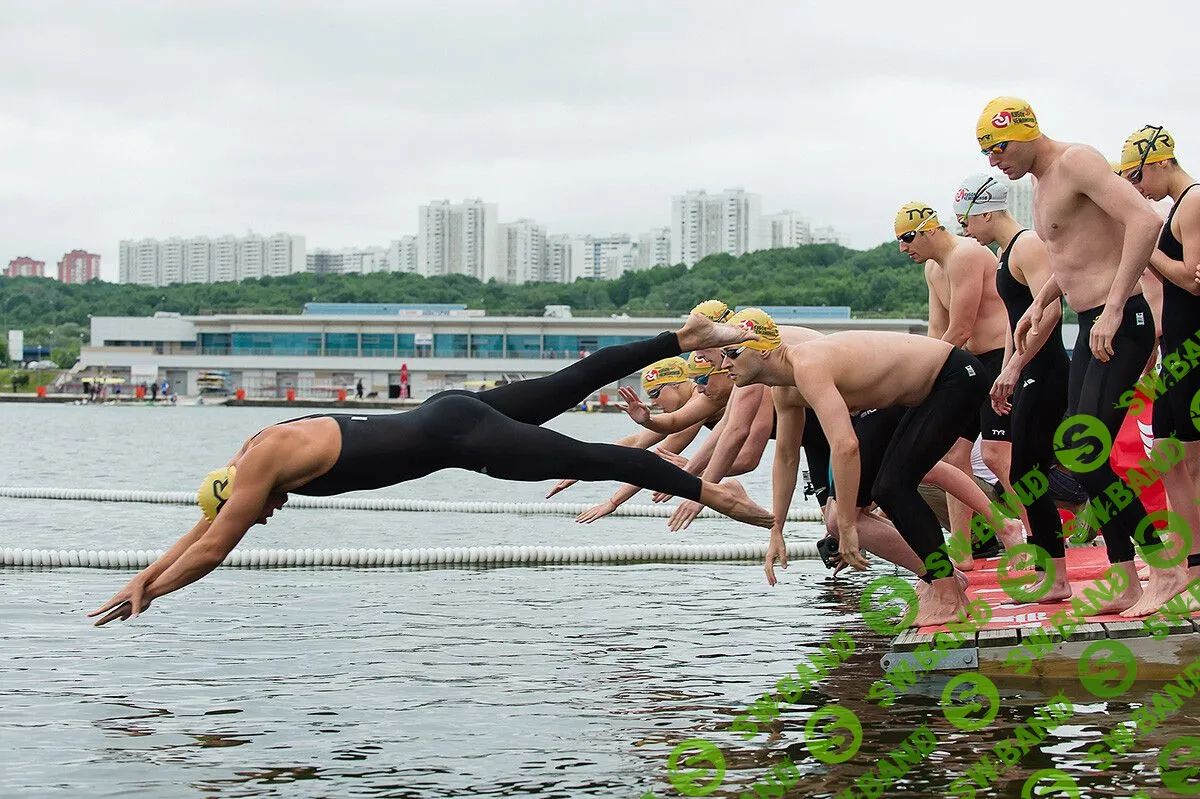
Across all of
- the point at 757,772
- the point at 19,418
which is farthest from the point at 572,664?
the point at 19,418

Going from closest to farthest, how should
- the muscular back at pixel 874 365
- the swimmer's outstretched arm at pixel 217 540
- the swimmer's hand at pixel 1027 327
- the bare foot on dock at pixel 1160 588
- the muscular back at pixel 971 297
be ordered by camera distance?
the swimmer's outstretched arm at pixel 217 540 → the bare foot on dock at pixel 1160 588 → the muscular back at pixel 874 365 → the swimmer's hand at pixel 1027 327 → the muscular back at pixel 971 297

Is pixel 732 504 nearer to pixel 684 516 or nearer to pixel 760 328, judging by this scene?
pixel 760 328

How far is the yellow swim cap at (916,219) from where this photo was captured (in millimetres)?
11680

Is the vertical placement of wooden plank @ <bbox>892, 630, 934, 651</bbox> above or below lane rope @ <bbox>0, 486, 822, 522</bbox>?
above

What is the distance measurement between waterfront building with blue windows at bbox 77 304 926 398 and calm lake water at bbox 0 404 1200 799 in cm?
10454

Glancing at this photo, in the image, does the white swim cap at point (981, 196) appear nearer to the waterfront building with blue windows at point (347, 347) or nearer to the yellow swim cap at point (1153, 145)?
the yellow swim cap at point (1153, 145)

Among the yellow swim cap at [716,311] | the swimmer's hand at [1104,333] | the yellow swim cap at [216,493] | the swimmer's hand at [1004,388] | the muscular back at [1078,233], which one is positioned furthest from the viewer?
the yellow swim cap at [716,311]

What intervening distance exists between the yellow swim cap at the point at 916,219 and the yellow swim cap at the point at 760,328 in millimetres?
2746

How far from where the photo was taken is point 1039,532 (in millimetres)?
9922

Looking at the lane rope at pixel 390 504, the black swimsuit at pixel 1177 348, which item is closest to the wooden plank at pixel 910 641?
the black swimsuit at pixel 1177 348

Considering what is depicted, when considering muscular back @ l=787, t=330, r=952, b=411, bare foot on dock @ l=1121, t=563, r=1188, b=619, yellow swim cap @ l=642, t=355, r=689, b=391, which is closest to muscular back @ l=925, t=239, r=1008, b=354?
muscular back @ l=787, t=330, r=952, b=411

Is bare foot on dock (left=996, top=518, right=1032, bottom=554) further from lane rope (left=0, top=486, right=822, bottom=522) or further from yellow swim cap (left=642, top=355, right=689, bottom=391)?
lane rope (left=0, top=486, right=822, bottom=522)

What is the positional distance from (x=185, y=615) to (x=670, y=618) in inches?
170

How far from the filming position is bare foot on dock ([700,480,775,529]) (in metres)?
8.88
